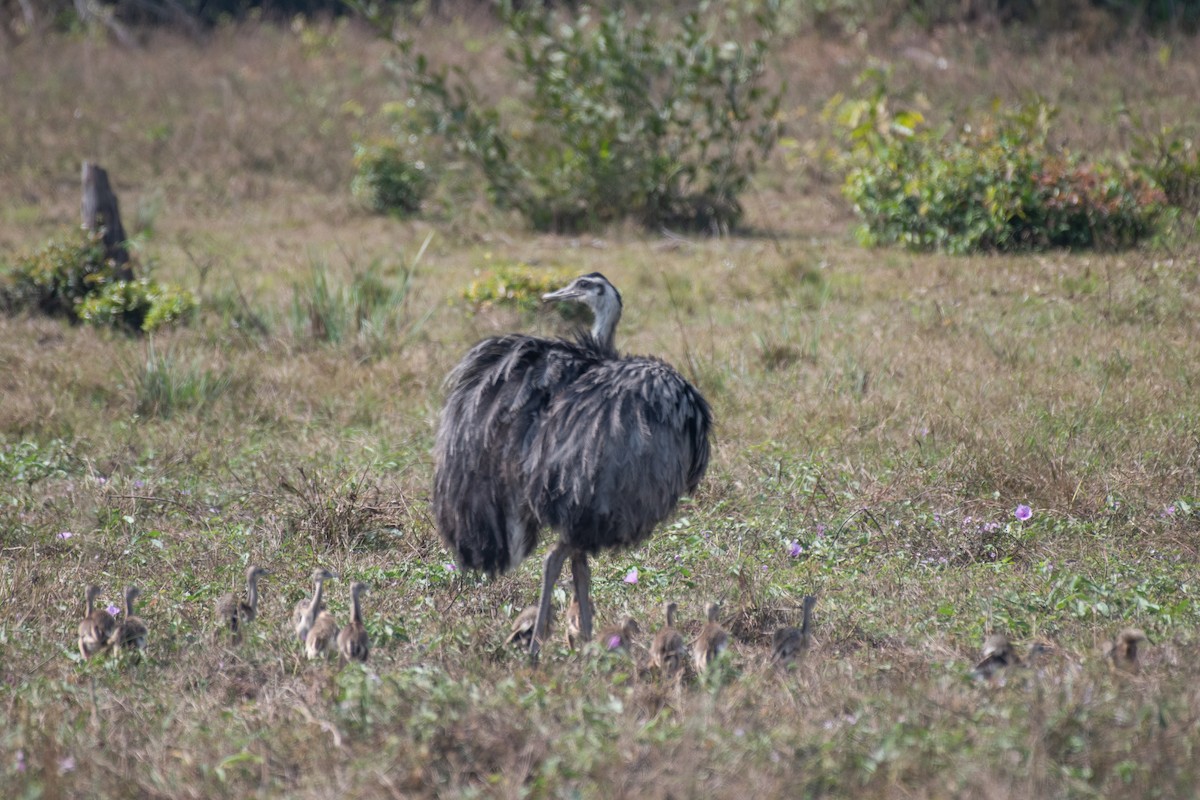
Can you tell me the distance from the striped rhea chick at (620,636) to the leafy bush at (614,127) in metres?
8.57

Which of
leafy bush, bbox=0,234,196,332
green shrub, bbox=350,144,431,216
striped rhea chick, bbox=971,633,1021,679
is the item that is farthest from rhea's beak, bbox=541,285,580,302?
green shrub, bbox=350,144,431,216

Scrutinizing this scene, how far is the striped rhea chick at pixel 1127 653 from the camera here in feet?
13.8

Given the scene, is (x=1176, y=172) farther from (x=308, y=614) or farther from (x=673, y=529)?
(x=308, y=614)

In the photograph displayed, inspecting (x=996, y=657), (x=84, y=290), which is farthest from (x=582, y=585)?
(x=84, y=290)

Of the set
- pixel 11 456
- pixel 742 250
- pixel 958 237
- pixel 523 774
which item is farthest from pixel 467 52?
pixel 523 774

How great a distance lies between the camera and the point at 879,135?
1312cm

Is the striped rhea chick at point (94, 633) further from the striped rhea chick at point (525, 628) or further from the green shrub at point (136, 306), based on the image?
the green shrub at point (136, 306)

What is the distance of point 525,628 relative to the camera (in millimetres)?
5090

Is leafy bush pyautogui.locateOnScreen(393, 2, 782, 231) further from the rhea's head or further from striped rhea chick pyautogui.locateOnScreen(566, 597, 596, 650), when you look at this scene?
striped rhea chick pyautogui.locateOnScreen(566, 597, 596, 650)

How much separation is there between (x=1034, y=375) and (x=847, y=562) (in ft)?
8.91

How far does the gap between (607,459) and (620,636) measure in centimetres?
66

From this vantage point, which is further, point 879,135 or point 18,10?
point 18,10

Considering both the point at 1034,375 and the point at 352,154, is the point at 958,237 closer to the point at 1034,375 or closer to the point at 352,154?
the point at 1034,375

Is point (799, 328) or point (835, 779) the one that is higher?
point (835, 779)
